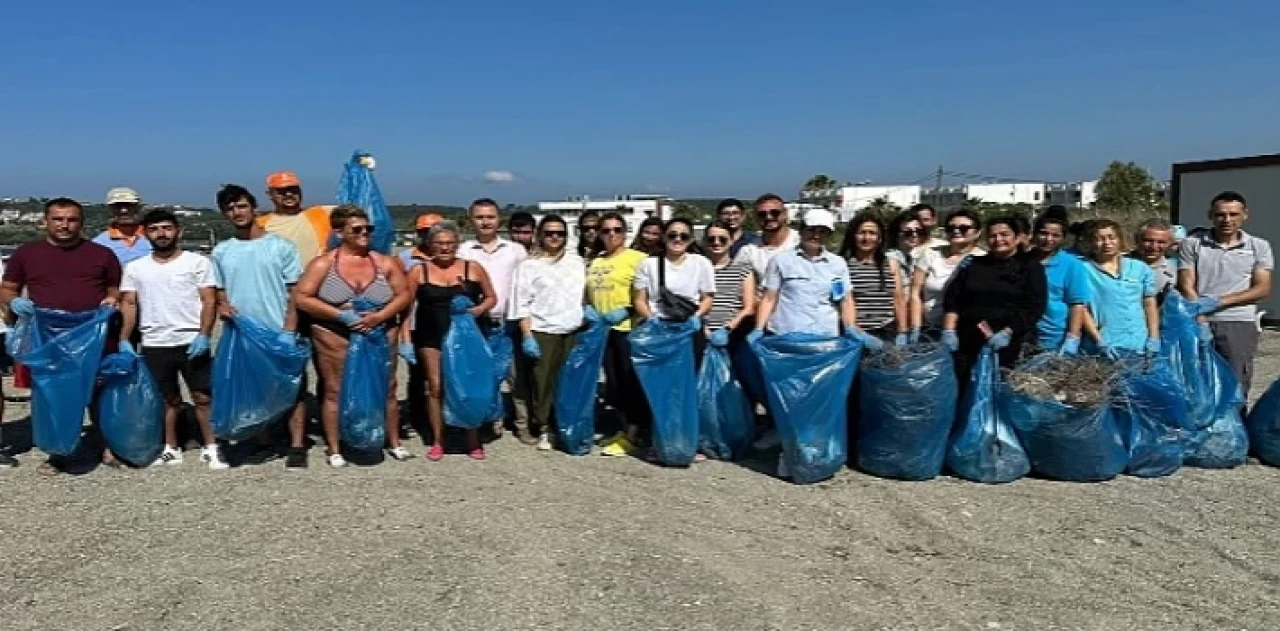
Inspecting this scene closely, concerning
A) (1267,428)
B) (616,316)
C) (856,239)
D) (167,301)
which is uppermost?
(856,239)

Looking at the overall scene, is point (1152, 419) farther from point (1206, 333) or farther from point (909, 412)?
point (909, 412)

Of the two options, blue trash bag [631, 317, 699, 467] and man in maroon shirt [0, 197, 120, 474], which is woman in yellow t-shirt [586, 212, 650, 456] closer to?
blue trash bag [631, 317, 699, 467]

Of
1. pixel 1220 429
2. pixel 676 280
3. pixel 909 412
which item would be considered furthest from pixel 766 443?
pixel 1220 429

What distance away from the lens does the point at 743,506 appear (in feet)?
12.5

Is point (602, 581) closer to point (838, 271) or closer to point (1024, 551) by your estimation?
point (1024, 551)

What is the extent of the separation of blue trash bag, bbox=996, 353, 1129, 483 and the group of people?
0.77 feet

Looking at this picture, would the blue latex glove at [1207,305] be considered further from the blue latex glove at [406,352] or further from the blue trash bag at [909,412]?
the blue latex glove at [406,352]

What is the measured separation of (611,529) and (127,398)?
2399 mm

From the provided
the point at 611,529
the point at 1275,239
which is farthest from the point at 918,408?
the point at 1275,239

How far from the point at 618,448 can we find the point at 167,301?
7.47 feet

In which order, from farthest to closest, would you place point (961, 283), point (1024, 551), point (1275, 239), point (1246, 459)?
point (1275, 239) → point (1246, 459) → point (961, 283) → point (1024, 551)

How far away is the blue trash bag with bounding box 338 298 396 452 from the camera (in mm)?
4129

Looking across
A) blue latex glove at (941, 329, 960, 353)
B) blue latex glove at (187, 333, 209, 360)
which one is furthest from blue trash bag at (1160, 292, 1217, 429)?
blue latex glove at (187, 333, 209, 360)

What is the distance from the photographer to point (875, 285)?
4.25 meters
